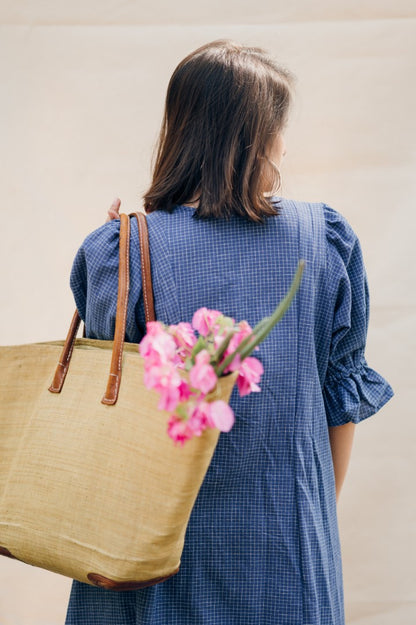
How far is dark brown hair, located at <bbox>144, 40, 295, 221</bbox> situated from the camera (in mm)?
1073

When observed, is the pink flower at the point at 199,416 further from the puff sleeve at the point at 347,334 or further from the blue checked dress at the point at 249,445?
the puff sleeve at the point at 347,334

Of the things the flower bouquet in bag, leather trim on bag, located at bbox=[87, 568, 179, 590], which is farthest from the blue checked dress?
the flower bouquet in bag

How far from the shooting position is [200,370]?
0.72 meters

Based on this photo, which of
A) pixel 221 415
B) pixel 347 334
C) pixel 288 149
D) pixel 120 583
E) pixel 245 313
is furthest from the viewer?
pixel 288 149

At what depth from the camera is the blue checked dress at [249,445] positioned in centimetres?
104

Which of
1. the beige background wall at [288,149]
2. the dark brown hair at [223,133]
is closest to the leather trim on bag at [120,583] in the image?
the dark brown hair at [223,133]

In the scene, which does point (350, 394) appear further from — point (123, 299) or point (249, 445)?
point (123, 299)

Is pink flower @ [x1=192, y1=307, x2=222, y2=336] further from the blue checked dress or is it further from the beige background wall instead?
the beige background wall

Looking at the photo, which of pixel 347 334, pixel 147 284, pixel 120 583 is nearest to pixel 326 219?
pixel 347 334

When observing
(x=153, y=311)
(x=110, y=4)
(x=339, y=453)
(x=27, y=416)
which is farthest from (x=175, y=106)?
(x=110, y=4)

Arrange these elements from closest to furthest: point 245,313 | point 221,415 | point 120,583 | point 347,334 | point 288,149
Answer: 1. point 221,415
2. point 120,583
3. point 245,313
4. point 347,334
5. point 288,149

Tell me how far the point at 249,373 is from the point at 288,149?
3.56ft

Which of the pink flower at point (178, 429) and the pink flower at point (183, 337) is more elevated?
the pink flower at point (183, 337)

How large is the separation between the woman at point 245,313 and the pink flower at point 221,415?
0.32 metres
